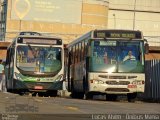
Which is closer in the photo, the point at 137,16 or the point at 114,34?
the point at 114,34

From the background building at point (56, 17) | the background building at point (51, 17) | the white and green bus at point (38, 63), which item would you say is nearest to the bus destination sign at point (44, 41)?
the white and green bus at point (38, 63)

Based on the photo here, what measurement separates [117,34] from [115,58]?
3.83ft

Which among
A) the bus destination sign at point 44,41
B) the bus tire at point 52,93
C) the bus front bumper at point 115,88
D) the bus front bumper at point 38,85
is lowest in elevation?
the bus tire at point 52,93

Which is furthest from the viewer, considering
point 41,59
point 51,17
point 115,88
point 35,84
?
point 51,17

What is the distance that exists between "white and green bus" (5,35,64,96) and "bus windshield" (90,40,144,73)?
3.87m

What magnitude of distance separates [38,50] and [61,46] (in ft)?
A: 3.89

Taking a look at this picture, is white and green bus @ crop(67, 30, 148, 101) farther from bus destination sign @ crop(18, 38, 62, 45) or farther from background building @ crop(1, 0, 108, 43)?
background building @ crop(1, 0, 108, 43)

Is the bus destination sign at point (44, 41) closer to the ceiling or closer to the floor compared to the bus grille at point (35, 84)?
closer to the ceiling

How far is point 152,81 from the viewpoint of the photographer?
27.5 meters

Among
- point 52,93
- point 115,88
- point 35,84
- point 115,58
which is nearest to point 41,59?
point 35,84

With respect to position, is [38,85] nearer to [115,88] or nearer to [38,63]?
[38,63]

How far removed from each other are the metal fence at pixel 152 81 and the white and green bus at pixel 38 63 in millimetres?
4487

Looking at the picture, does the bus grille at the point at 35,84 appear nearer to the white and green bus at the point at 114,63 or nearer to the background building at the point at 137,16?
the white and green bus at the point at 114,63

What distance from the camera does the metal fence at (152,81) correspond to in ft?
88.0
